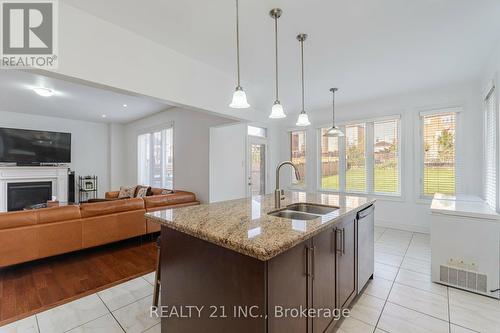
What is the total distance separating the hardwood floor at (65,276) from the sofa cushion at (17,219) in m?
0.64

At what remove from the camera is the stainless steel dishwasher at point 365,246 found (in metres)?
2.24

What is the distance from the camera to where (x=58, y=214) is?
3.04 m

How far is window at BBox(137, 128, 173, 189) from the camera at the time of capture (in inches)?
244

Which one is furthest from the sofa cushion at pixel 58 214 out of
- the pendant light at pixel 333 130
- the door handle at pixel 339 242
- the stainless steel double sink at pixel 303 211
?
the pendant light at pixel 333 130

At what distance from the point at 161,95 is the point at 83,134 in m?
6.57

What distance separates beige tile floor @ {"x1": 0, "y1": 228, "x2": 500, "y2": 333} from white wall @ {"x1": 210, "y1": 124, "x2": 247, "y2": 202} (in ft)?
7.99

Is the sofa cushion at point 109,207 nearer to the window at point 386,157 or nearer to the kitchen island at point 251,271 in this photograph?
the kitchen island at point 251,271

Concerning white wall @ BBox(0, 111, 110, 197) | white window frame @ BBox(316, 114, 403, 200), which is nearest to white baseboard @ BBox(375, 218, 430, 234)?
white window frame @ BBox(316, 114, 403, 200)

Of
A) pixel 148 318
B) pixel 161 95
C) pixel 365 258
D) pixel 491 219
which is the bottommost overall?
pixel 148 318

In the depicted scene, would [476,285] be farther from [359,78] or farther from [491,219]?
[359,78]

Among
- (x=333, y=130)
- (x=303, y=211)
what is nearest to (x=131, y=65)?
(x=303, y=211)

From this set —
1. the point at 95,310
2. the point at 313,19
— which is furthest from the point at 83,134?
the point at 313,19

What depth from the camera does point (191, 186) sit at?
17.0 ft

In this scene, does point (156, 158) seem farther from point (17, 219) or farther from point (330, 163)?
point (330, 163)
